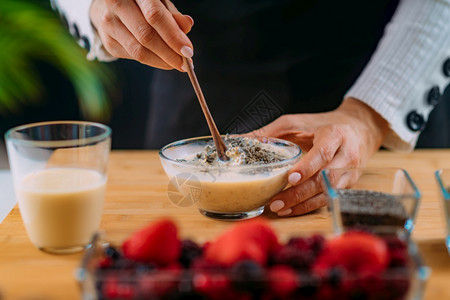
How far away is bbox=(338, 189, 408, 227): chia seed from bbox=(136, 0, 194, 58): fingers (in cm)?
49

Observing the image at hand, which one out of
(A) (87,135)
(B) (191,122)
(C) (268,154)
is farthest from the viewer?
(B) (191,122)

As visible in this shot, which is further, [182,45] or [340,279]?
[182,45]

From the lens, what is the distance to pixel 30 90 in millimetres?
2912

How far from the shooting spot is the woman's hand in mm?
1172

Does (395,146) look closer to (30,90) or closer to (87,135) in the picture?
(87,135)

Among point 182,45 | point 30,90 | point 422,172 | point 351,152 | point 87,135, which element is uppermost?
point 182,45

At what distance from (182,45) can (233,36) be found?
0.67 meters

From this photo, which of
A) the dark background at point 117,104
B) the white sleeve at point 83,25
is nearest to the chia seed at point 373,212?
the white sleeve at point 83,25

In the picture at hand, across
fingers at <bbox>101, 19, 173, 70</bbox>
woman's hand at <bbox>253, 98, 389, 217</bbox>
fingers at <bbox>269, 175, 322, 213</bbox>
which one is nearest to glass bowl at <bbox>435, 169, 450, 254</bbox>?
woman's hand at <bbox>253, 98, 389, 217</bbox>

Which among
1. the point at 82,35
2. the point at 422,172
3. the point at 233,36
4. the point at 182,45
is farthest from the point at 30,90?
the point at 422,172

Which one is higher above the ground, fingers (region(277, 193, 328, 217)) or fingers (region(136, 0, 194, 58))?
fingers (region(136, 0, 194, 58))

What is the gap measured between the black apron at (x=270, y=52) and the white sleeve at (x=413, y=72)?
0.92ft

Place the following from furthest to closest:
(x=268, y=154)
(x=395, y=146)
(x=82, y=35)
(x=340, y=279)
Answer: (x=82, y=35) → (x=395, y=146) → (x=268, y=154) → (x=340, y=279)

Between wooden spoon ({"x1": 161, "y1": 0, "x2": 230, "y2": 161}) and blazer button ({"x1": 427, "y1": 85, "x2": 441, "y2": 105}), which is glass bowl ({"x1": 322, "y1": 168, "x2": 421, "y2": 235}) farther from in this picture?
blazer button ({"x1": 427, "y1": 85, "x2": 441, "y2": 105})
